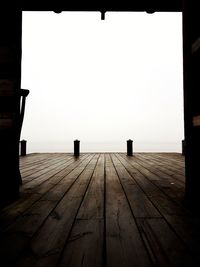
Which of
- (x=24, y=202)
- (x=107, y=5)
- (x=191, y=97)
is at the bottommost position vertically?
(x=24, y=202)

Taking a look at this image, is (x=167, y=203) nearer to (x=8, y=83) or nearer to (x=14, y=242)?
(x=14, y=242)

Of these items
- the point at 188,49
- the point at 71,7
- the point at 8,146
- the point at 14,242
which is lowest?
the point at 14,242

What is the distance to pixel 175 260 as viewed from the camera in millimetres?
1046

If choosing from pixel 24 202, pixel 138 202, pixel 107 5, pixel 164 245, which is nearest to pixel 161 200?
pixel 138 202

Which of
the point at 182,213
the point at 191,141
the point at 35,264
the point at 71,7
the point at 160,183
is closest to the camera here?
the point at 35,264

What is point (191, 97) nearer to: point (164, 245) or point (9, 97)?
point (164, 245)

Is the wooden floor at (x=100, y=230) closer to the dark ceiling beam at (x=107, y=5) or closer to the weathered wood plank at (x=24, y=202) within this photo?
the weathered wood plank at (x=24, y=202)

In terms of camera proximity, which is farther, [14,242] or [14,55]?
[14,55]

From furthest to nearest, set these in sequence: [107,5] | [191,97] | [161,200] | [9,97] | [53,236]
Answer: [107,5]
[9,97]
[161,200]
[191,97]
[53,236]

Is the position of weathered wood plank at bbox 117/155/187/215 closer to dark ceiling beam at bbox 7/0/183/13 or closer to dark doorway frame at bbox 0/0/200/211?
dark doorway frame at bbox 0/0/200/211

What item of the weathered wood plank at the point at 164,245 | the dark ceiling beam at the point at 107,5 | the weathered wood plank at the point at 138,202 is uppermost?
the dark ceiling beam at the point at 107,5

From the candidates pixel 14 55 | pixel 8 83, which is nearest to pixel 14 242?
pixel 8 83

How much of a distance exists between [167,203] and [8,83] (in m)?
2.28

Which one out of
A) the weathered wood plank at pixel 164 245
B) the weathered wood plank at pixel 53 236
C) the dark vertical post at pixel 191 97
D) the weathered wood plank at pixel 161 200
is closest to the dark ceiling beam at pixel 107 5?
the dark vertical post at pixel 191 97
